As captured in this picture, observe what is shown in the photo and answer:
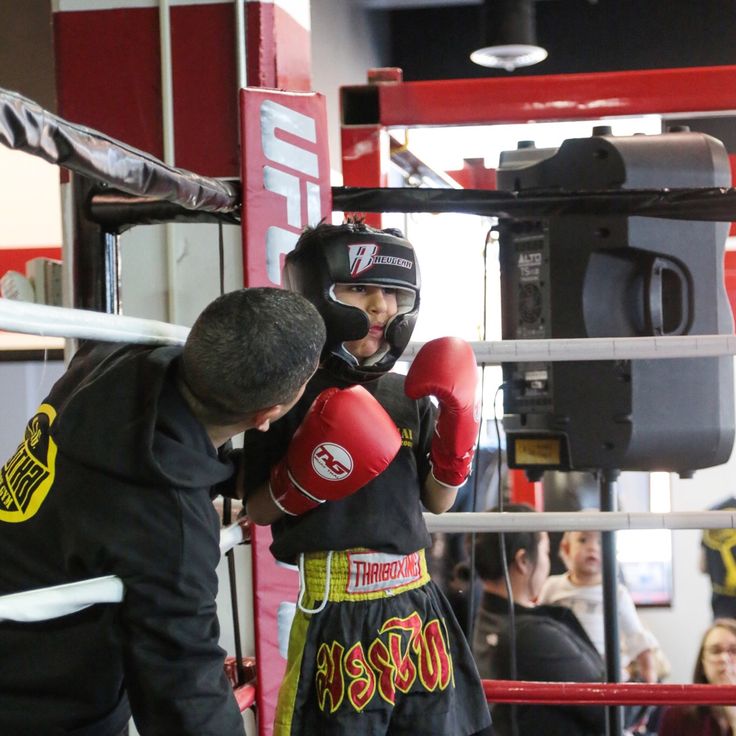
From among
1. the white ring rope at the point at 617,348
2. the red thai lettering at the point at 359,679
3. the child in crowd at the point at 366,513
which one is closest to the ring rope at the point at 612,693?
the child in crowd at the point at 366,513

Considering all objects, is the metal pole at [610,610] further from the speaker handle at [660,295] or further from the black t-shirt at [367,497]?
the black t-shirt at [367,497]

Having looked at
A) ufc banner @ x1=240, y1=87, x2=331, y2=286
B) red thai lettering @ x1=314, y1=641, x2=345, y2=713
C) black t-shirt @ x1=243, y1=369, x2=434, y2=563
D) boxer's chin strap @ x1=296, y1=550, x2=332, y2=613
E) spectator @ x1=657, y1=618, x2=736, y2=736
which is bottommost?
spectator @ x1=657, y1=618, x2=736, y2=736

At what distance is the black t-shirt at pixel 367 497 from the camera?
1.35m

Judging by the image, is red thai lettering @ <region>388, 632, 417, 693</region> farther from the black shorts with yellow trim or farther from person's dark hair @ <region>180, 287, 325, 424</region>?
person's dark hair @ <region>180, 287, 325, 424</region>

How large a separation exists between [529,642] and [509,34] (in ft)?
8.90

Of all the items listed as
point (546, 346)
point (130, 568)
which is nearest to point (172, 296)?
point (546, 346)

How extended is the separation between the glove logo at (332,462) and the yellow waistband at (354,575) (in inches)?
5.6

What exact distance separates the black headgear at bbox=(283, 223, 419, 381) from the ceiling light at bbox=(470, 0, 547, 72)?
346cm

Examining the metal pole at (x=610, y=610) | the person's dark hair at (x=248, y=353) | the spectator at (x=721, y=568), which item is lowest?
the spectator at (x=721, y=568)

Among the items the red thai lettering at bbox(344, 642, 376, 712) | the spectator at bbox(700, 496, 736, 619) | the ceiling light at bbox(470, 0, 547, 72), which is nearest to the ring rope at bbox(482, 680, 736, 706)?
the red thai lettering at bbox(344, 642, 376, 712)

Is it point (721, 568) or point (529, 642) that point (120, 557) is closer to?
point (529, 642)

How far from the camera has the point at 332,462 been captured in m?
1.26

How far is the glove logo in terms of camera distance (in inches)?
49.5

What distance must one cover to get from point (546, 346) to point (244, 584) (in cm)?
85
